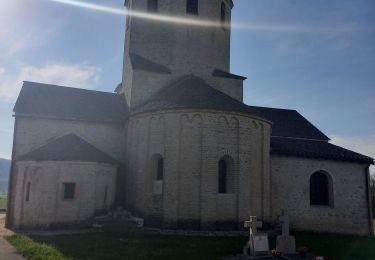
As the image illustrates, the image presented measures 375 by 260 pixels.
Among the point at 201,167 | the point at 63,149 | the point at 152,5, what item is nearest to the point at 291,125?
the point at 201,167

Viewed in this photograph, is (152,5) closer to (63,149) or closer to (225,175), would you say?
(63,149)

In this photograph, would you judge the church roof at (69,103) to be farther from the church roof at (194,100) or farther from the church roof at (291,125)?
the church roof at (291,125)

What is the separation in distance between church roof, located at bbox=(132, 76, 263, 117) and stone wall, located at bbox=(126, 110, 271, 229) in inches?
12.8

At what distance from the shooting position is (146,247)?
11.7m

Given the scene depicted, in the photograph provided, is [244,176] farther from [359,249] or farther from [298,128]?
[298,128]

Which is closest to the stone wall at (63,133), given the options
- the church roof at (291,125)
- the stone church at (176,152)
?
the stone church at (176,152)

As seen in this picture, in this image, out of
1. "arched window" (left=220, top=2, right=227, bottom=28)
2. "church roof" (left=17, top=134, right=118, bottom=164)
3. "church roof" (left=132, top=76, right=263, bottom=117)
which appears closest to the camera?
"church roof" (left=17, top=134, right=118, bottom=164)

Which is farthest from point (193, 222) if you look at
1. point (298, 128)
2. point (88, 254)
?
point (298, 128)

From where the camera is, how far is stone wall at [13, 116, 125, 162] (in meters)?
19.5

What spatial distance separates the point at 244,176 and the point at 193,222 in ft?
10.8

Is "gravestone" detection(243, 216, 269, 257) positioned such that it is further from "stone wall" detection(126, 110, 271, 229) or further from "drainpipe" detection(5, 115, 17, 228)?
"drainpipe" detection(5, 115, 17, 228)

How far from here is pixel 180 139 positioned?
16.8 metres

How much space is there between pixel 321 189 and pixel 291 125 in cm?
547

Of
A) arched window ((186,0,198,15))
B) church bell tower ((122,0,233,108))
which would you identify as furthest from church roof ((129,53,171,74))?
arched window ((186,0,198,15))
